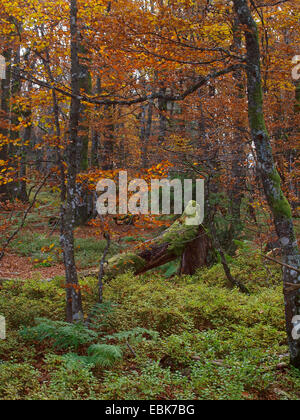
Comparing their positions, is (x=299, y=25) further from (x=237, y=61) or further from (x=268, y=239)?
(x=237, y=61)

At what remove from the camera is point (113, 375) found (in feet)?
16.0

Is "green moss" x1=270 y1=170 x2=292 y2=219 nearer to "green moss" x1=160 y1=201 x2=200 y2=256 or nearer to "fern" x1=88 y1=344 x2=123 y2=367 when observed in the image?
"fern" x1=88 y1=344 x2=123 y2=367

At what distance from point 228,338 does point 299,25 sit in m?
11.5

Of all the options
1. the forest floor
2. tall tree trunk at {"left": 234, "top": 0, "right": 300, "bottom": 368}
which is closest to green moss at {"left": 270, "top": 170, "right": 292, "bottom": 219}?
tall tree trunk at {"left": 234, "top": 0, "right": 300, "bottom": 368}

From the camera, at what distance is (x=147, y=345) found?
19.2ft

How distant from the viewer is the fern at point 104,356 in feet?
16.4

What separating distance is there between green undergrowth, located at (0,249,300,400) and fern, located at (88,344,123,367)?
0.02 metres

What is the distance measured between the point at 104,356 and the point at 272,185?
3.52 m

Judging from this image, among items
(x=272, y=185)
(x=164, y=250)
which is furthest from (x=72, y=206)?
(x=164, y=250)

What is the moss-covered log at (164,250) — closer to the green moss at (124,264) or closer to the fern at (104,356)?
the green moss at (124,264)

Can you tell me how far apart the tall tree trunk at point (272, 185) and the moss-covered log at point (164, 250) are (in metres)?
5.43

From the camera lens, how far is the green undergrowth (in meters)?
4.37
